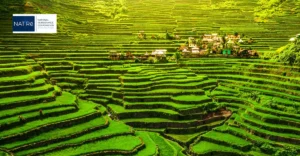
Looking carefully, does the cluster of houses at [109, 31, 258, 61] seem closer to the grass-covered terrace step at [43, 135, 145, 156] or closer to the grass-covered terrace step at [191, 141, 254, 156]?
the grass-covered terrace step at [191, 141, 254, 156]

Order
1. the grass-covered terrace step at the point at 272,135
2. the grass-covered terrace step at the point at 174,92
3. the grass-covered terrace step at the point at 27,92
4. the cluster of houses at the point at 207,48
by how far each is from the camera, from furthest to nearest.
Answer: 1. the cluster of houses at the point at 207,48
2. the grass-covered terrace step at the point at 174,92
3. the grass-covered terrace step at the point at 27,92
4. the grass-covered terrace step at the point at 272,135

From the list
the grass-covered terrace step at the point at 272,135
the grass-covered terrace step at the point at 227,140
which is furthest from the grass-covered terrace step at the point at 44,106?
the grass-covered terrace step at the point at 272,135

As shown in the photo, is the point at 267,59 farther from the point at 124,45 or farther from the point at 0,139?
the point at 0,139

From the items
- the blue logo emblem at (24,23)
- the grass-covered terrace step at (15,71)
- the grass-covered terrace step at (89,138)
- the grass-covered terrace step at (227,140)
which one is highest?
the blue logo emblem at (24,23)

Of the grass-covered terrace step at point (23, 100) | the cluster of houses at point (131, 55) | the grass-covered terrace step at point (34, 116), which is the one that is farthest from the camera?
the cluster of houses at point (131, 55)

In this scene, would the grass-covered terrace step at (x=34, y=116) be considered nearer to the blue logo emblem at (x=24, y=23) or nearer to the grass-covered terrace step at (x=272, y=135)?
the grass-covered terrace step at (x=272, y=135)

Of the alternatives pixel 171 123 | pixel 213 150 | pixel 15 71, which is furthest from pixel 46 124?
pixel 213 150

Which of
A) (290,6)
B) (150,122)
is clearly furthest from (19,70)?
(290,6)
